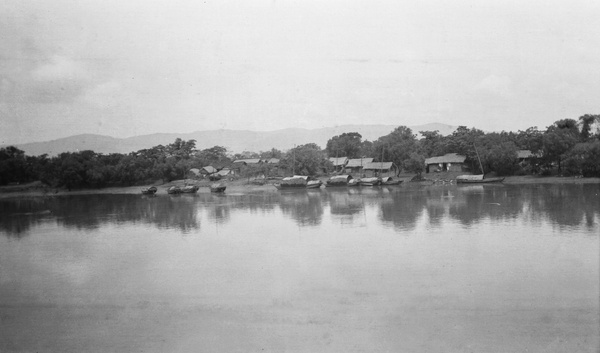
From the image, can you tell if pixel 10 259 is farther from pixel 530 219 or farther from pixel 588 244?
pixel 530 219

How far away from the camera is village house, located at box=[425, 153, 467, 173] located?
26.3 metres

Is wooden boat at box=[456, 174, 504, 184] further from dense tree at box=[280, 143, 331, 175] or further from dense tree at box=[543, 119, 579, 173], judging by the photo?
dense tree at box=[280, 143, 331, 175]

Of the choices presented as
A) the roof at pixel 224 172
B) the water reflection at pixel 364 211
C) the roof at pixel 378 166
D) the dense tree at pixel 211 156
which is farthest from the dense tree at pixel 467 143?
the dense tree at pixel 211 156

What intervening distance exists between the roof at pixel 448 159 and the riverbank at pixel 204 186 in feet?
4.73

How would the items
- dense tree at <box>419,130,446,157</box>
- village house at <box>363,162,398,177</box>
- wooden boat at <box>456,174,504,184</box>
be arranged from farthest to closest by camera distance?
village house at <box>363,162,398,177</box>, dense tree at <box>419,130,446,157</box>, wooden boat at <box>456,174,504,184</box>

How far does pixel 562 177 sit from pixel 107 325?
20834mm

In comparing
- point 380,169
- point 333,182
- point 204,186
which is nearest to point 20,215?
point 204,186

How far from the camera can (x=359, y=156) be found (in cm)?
3312

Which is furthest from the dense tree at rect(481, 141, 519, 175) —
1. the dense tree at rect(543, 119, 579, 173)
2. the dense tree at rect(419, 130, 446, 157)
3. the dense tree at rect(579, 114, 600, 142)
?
the dense tree at rect(419, 130, 446, 157)

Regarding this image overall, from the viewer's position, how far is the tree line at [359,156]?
51.5 ft

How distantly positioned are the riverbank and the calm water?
2.34 m

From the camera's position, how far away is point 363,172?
98.4 ft

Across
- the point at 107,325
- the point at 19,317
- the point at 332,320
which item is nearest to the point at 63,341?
the point at 107,325

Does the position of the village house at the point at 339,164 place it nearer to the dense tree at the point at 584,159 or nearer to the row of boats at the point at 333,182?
the row of boats at the point at 333,182
